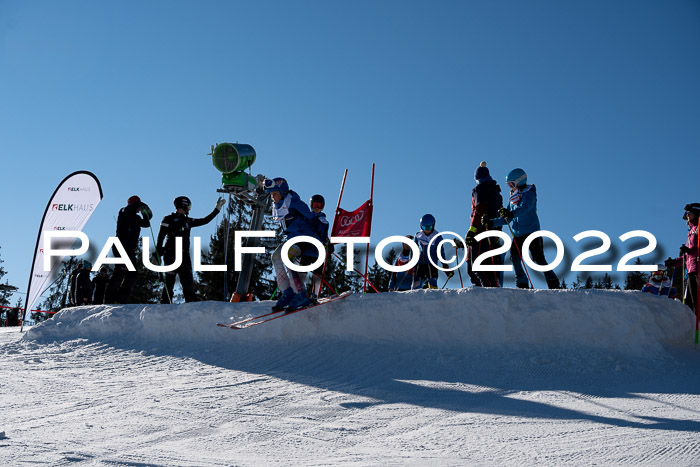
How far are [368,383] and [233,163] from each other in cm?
595

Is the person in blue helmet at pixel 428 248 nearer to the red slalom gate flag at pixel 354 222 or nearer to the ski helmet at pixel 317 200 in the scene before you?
the red slalom gate flag at pixel 354 222

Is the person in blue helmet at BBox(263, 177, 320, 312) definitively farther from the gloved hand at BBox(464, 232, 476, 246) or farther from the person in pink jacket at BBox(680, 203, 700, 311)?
the person in pink jacket at BBox(680, 203, 700, 311)

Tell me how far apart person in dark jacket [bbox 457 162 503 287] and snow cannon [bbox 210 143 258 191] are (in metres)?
4.17

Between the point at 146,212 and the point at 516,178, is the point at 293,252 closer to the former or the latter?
the point at 516,178

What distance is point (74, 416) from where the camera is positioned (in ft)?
14.8

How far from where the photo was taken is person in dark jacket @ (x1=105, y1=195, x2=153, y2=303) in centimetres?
958

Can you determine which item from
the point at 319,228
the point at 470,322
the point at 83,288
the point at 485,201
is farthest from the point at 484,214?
the point at 83,288

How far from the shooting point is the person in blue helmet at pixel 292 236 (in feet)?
23.9

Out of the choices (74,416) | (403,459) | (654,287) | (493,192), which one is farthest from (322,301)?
(654,287)

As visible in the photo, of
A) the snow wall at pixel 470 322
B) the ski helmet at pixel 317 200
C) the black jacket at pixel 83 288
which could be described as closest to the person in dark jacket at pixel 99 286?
the black jacket at pixel 83 288

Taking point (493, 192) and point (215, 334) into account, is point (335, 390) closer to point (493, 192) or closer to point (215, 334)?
point (215, 334)

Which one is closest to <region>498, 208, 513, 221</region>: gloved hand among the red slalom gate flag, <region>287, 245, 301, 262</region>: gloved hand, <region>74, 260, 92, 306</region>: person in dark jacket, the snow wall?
the snow wall

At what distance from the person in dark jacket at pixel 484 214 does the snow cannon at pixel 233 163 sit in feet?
13.7

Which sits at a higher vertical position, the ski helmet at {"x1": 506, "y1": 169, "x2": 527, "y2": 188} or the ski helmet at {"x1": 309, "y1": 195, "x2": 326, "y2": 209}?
the ski helmet at {"x1": 506, "y1": 169, "x2": 527, "y2": 188}
